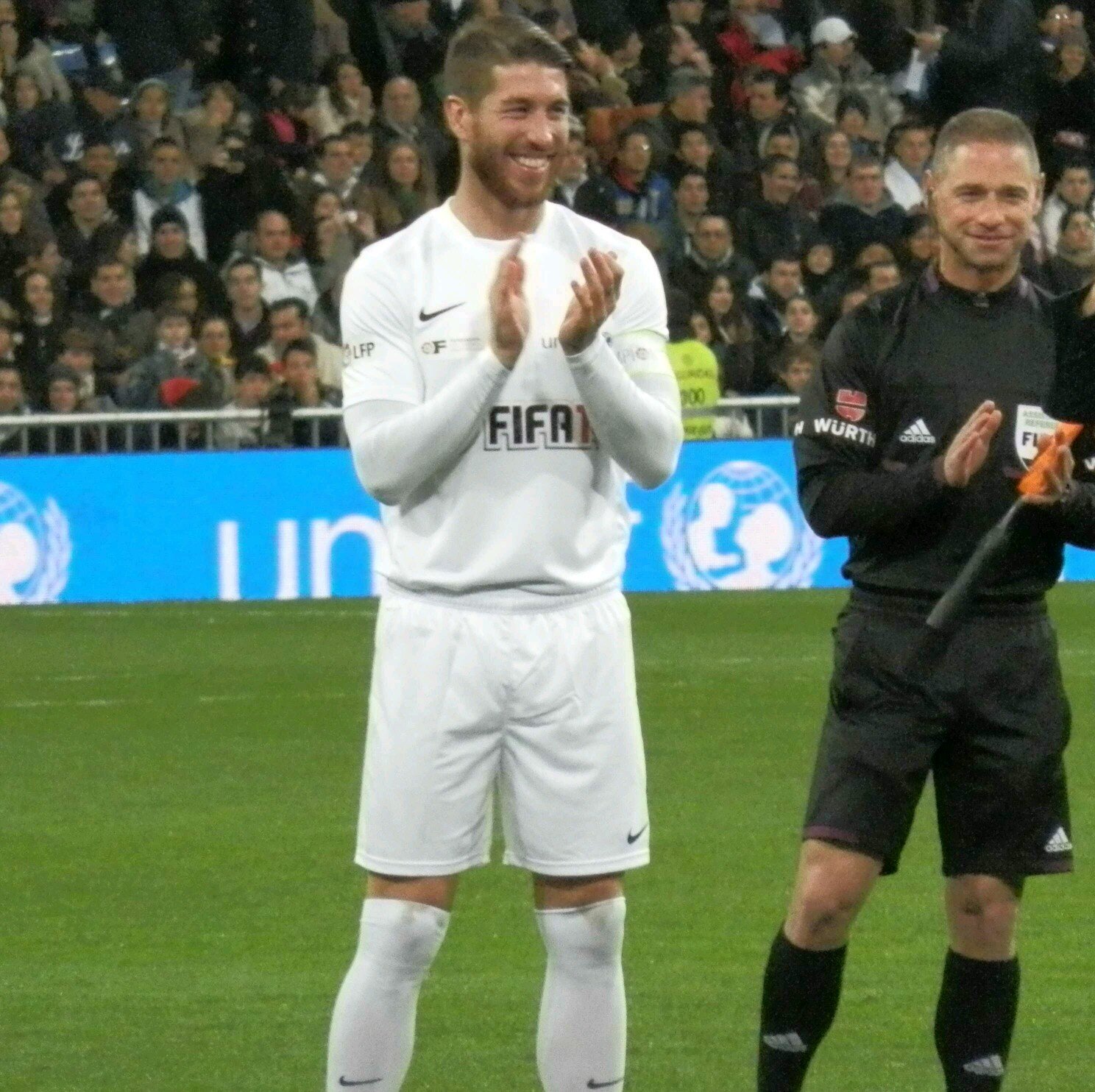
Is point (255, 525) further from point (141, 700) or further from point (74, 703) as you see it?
point (74, 703)

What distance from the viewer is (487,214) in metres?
5.04

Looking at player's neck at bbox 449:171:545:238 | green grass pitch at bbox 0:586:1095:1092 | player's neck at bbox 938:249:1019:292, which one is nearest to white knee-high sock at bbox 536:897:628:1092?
green grass pitch at bbox 0:586:1095:1092

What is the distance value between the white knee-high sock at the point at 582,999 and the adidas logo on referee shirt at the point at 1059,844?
869 millimetres

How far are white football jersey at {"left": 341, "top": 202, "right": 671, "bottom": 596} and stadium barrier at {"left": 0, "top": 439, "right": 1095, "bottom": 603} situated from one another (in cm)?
1069

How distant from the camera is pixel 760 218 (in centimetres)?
1969

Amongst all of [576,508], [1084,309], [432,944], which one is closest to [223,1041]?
[432,944]

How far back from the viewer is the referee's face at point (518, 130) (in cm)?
493

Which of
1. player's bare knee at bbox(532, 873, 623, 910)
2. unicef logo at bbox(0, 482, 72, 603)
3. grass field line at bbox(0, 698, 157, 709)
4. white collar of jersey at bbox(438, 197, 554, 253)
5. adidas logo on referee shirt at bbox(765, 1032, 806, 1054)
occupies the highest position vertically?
→ white collar of jersey at bbox(438, 197, 554, 253)

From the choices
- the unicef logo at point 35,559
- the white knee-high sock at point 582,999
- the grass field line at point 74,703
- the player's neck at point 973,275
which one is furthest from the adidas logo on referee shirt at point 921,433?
the unicef logo at point 35,559

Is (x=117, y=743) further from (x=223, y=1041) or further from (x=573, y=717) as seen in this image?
(x=573, y=717)

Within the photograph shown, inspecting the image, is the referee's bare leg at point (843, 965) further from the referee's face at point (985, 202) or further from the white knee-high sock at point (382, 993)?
the referee's face at point (985, 202)

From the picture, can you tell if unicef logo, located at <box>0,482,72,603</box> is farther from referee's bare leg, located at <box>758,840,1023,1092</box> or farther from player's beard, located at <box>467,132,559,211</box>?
player's beard, located at <box>467,132,559,211</box>

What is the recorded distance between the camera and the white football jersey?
4969 mm

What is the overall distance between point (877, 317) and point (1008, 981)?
4.21ft
